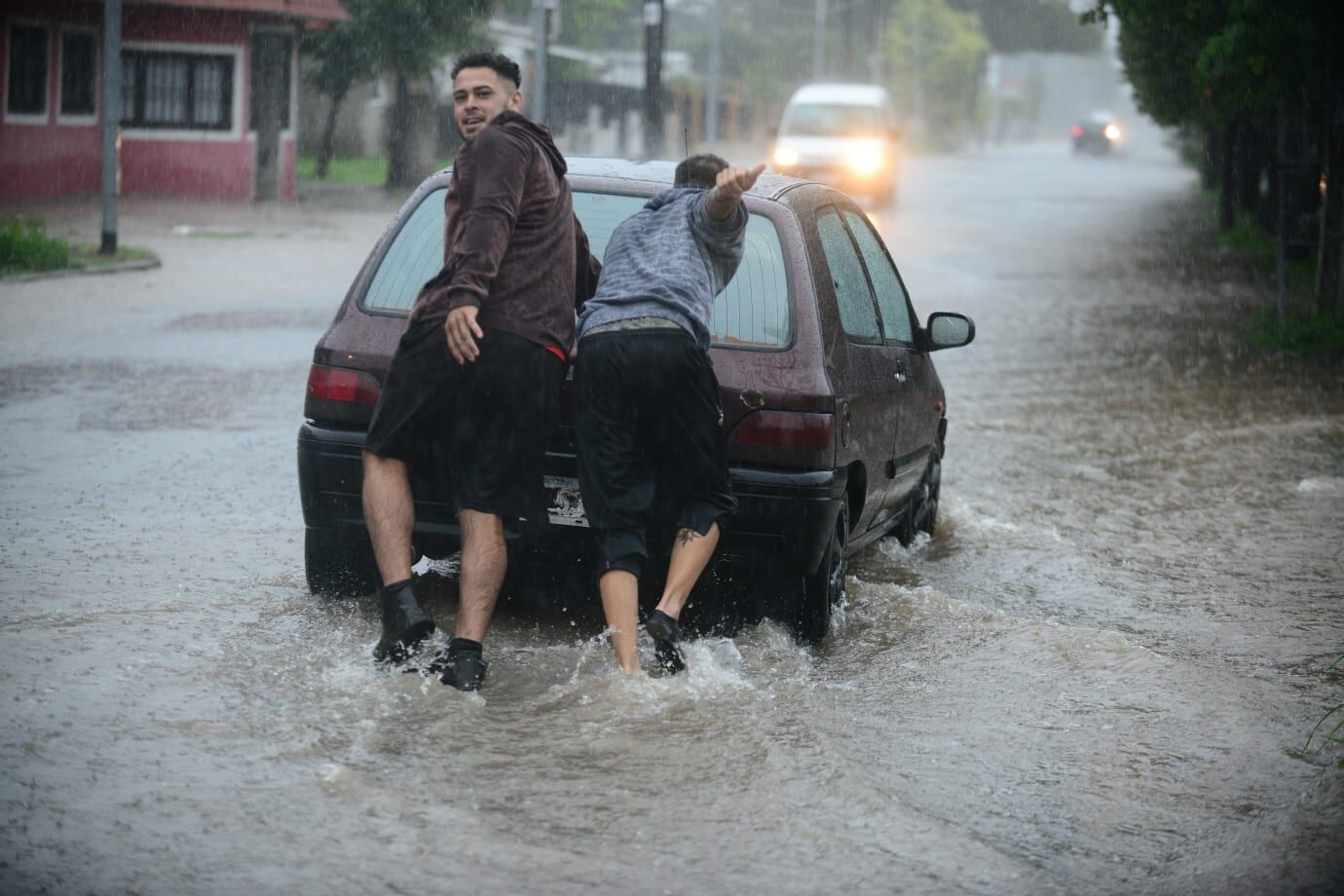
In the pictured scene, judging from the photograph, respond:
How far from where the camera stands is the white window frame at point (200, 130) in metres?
30.1

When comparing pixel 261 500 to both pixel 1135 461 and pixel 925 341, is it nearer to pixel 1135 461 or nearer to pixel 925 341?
pixel 925 341

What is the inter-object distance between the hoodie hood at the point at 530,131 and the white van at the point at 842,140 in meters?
25.4

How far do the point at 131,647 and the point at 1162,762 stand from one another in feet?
9.92

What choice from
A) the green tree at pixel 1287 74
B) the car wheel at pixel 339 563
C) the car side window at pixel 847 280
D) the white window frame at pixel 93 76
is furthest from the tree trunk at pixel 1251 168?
the car wheel at pixel 339 563

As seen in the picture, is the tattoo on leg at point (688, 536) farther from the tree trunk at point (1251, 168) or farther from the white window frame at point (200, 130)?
the white window frame at point (200, 130)

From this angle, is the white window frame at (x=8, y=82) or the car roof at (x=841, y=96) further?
the car roof at (x=841, y=96)

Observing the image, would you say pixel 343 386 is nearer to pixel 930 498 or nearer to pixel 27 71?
pixel 930 498

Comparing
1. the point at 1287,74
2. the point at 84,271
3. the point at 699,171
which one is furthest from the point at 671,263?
the point at 84,271

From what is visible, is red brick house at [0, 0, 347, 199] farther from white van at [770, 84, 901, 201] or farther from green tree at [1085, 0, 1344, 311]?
green tree at [1085, 0, 1344, 311]

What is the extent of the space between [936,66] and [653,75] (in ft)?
218

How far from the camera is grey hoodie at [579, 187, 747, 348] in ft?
17.1

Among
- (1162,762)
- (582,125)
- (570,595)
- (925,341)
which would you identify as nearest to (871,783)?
(1162,762)

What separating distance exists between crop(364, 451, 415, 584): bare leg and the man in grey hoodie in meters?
0.56

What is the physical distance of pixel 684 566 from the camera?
17.4 ft
